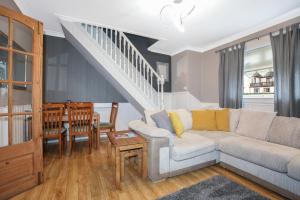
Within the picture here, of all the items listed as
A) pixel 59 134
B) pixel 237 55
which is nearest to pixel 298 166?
pixel 237 55

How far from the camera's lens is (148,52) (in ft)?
16.3

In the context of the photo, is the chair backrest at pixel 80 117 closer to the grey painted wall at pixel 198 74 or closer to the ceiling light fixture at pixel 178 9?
the ceiling light fixture at pixel 178 9

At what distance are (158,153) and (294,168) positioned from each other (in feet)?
4.65

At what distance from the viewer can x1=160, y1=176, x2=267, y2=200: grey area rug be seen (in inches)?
64.8

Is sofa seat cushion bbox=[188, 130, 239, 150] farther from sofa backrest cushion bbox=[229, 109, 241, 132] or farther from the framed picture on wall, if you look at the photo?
the framed picture on wall

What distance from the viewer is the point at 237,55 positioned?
3.42m

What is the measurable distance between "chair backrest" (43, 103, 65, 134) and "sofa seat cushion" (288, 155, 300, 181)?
10.9 feet

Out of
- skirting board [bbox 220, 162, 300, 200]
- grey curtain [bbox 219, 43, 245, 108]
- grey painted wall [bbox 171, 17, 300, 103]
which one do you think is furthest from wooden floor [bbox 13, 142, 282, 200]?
grey painted wall [bbox 171, 17, 300, 103]

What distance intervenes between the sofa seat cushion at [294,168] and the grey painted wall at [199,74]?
2558 millimetres

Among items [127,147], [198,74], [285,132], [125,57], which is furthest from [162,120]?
→ [198,74]

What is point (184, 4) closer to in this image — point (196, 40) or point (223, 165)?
point (196, 40)

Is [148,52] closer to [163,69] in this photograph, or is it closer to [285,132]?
[163,69]

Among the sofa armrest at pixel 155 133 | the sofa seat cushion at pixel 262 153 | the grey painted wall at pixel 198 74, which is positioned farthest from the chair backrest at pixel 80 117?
the grey painted wall at pixel 198 74

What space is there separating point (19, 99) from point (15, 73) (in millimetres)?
331
